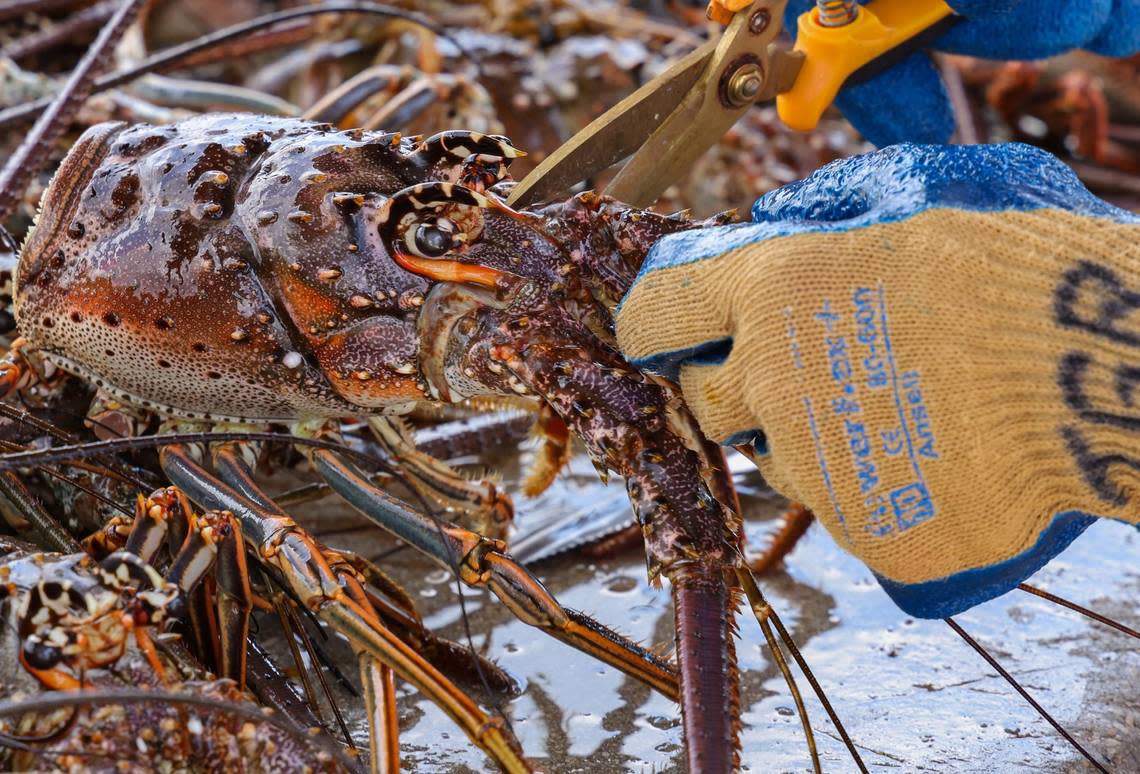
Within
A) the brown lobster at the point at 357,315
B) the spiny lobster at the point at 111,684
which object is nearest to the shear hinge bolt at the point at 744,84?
the brown lobster at the point at 357,315

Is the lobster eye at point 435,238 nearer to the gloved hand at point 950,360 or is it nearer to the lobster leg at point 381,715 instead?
the gloved hand at point 950,360

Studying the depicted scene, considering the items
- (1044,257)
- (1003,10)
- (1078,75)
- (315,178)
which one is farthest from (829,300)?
(1078,75)

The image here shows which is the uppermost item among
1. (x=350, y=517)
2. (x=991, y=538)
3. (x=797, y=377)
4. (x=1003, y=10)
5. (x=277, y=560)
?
(x=1003, y=10)

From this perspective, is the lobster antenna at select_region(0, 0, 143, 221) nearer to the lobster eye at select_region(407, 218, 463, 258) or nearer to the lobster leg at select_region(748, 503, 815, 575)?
the lobster eye at select_region(407, 218, 463, 258)

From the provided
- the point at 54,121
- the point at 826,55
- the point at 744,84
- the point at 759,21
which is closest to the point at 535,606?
the point at 744,84

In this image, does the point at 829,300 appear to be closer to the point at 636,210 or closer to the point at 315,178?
the point at 636,210

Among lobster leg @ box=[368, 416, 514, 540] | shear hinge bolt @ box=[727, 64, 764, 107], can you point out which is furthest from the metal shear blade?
lobster leg @ box=[368, 416, 514, 540]
